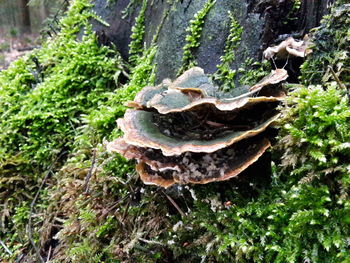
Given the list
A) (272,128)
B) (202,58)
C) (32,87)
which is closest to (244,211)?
(272,128)

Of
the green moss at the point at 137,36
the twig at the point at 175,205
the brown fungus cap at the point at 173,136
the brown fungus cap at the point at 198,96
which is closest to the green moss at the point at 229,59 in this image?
the brown fungus cap at the point at 198,96

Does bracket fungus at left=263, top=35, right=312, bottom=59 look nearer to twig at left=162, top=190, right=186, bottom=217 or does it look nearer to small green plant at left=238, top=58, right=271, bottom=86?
small green plant at left=238, top=58, right=271, bottom=86

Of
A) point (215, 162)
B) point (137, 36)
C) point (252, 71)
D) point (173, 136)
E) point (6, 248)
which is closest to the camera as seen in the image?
point (215, 162)

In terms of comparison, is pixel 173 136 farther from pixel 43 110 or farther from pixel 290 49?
pixel 43 110

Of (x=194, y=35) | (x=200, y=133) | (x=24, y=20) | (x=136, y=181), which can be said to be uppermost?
(x=194, y=35)

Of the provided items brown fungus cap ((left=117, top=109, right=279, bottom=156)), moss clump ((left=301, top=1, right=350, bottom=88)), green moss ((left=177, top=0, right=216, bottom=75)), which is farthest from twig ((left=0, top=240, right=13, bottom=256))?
moss clump ((left=301, top=1, right=350, bottom=88))

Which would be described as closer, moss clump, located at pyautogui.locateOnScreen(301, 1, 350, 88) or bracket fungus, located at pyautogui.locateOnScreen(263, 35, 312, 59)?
moss clump, located at pyautogui.locateOnScreen(301, 1, 350, 88)

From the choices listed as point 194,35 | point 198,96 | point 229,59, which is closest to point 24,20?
point 194,35

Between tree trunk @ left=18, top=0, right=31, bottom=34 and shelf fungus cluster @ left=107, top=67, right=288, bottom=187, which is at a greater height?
shelf fungus cluster @ left=107, top=67, right=288, bottom=187
